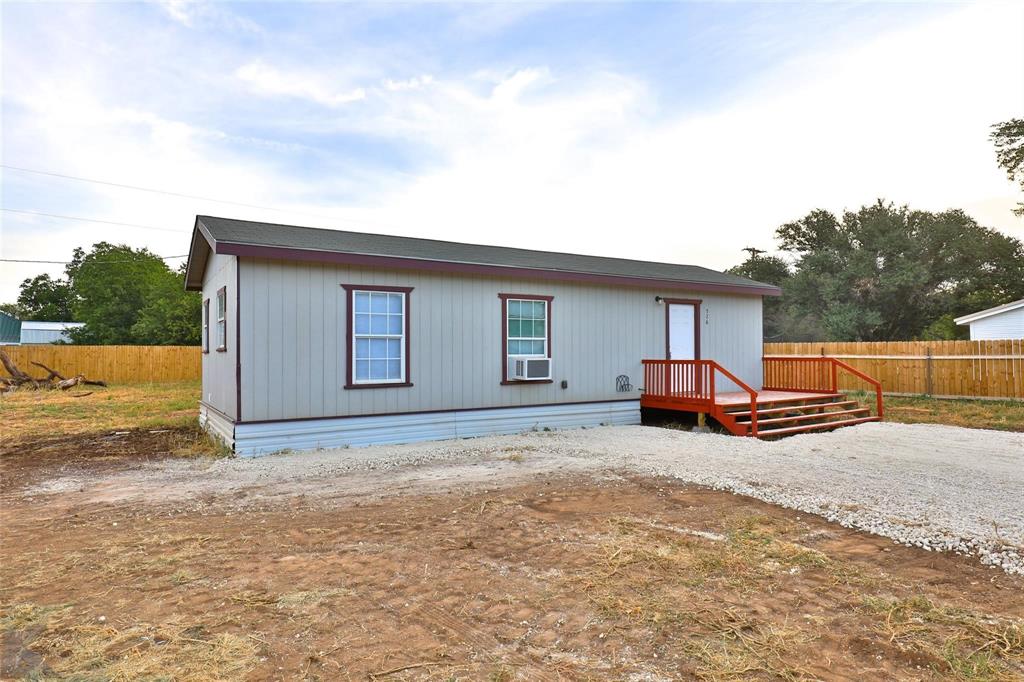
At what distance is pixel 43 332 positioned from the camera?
42094mm

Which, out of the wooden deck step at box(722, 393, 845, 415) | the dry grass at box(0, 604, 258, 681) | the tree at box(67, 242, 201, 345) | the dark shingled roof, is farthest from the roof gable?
the tree at box(67, 242, 201, 345)

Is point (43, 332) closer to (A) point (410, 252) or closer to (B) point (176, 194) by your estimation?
(B) point (176, 194)

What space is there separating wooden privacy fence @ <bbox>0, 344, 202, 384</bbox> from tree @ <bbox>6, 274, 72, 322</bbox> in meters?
36.3

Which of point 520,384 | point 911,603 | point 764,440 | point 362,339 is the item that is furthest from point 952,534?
point 362,339

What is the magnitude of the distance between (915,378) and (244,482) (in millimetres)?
16638

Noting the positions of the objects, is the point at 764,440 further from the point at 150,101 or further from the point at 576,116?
the point at 150,101

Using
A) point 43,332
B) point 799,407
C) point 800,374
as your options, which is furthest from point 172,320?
point 799,407

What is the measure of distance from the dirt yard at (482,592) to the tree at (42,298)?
191 feet

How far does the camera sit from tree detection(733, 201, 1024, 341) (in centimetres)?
2603

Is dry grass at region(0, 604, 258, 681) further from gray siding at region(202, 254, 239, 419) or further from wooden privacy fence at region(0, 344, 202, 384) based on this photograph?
wooden privacy fence at region(0, 344, 202, 384)

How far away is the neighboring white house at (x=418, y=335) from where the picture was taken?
7379 mm

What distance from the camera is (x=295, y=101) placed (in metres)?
13.6

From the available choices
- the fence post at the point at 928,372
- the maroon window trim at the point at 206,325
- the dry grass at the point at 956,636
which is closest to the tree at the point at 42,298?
the maroon window trim at the point at 206,325

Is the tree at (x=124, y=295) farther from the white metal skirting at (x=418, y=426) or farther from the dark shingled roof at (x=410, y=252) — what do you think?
the white metal skirting at (x=418, y=426)
